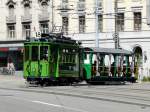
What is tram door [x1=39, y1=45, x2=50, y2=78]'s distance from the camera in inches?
1326

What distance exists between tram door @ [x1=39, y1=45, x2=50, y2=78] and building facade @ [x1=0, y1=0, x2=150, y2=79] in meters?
18.4

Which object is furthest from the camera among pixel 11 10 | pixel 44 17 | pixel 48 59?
pixel 11 10

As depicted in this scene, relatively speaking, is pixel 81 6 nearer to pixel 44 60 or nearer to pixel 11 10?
pixel 11 10

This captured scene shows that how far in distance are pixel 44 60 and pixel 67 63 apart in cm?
215

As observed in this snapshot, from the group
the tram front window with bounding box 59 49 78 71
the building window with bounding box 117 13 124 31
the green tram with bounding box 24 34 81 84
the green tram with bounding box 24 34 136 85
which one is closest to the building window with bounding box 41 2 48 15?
the building window with bounding box 117 13 124 31

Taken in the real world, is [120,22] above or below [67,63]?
above

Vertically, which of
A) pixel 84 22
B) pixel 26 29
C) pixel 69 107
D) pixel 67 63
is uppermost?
pixel 84 22

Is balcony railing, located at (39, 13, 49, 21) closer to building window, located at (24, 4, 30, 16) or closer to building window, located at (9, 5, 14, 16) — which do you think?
building window, located at (24, 4, 30, 16)

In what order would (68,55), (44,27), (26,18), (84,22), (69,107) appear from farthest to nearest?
(26,18)
(44,27)
(84,22)
(68,55)
(69,107)

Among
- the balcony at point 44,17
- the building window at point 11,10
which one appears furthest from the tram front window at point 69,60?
the building window at point 11,10

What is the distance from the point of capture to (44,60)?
1331 inches

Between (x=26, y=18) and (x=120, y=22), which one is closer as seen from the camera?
(x=120, y=22)

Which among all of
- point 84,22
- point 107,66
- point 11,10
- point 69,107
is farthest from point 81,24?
point 69,107

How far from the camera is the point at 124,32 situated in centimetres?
6259
